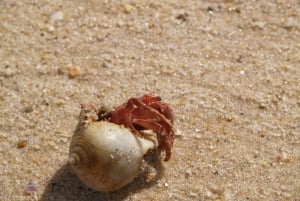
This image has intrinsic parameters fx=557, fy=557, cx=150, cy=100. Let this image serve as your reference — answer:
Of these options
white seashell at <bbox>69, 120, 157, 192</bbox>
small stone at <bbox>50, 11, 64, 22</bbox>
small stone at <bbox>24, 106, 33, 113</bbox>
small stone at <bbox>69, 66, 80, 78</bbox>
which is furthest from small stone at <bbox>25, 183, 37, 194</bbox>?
small stone at <bbox>50, 11, 64, 22</bbox>

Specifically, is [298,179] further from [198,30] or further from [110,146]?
[198,30]

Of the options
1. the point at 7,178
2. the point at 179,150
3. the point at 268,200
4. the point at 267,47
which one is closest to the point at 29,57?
the point at 7,178

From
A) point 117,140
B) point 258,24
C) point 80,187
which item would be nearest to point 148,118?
point 117,140

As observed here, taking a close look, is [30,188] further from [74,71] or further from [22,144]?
[74,71]

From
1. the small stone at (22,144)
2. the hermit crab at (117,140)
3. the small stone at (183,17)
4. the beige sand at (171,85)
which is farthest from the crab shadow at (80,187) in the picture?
the small stone at (183,17)

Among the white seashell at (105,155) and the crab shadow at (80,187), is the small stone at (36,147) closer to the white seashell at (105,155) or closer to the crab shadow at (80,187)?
the crab shadow at (80,187)

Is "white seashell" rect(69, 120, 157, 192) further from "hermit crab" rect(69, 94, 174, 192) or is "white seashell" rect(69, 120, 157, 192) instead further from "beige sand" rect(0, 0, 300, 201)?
"beige sand" rect(0, 0, 300, 201)

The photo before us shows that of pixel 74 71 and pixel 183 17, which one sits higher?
pixel 183 17
